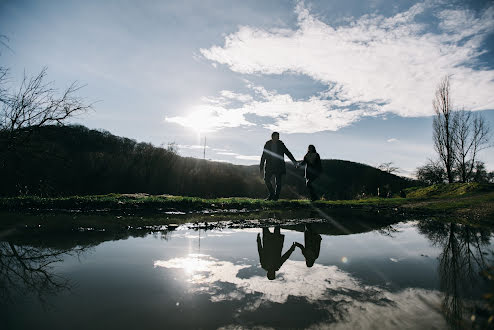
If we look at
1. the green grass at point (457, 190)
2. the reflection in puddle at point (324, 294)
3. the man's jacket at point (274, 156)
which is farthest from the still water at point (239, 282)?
the green grass at point (457, 190)

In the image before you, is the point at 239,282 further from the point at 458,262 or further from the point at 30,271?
the point at 458,262

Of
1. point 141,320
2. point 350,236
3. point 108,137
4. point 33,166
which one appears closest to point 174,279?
point 141,320

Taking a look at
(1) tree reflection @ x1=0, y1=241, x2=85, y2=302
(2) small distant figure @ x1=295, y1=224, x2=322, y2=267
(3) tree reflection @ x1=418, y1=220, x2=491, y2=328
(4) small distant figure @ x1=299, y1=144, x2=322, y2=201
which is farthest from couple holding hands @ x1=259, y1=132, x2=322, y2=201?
(1) tree reflection @ x1=0, y1=241, x2=85, y2=302

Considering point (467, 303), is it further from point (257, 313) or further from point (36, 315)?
point (36, 315)

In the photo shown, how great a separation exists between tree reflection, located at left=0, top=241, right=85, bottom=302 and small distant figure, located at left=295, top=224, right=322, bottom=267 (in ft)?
8.79

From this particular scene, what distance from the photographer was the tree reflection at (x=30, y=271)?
7.43ft

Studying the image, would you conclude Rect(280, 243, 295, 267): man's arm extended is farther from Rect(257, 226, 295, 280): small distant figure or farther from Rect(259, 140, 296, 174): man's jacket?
Rect(259, 140, 296, 174): man's jacket

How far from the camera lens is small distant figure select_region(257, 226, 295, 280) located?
3.04m

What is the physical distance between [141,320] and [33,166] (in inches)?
Result: 424

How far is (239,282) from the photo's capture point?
2.55 meters

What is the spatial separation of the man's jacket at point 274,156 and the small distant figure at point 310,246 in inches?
234

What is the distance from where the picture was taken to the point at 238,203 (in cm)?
973

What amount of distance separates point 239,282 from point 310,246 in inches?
73.6

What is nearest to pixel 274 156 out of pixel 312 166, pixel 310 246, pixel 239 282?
pixel 312 166
